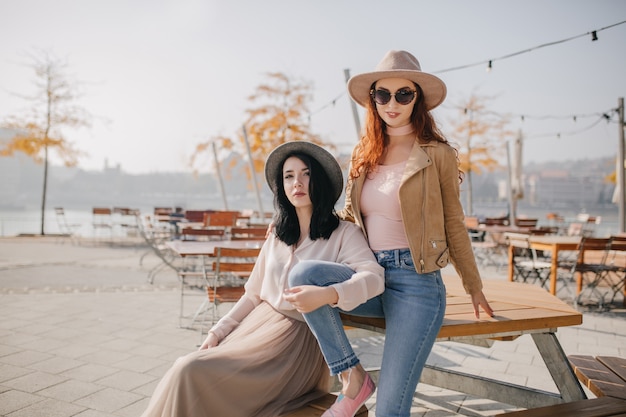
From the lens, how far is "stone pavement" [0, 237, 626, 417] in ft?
10.7

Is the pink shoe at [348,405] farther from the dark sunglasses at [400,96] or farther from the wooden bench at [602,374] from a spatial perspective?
the dark sunglasses at [400,96]

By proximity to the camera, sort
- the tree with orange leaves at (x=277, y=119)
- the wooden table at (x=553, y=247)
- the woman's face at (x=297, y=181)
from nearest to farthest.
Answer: the woman's face at (x=297, y=181), the wooden table at (x=553, y=247), the tree with orange leaves at (x=277, y=119)

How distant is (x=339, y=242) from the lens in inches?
87.4

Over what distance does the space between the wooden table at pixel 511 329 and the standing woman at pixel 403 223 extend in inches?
4.8

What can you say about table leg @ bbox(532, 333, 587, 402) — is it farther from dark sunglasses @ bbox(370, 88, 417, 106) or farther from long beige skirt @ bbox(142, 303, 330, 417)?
dark sunglasses @ bbox(370, 88, 417, 106)

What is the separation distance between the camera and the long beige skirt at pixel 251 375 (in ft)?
5.93

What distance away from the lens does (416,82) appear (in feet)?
7.50

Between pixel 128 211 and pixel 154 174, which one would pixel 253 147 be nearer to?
pixel 128 211

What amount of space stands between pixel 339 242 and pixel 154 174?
236ft

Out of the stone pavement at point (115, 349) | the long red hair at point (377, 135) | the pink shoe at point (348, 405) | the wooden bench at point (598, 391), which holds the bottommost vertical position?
the stone pavement at point (115, 349)

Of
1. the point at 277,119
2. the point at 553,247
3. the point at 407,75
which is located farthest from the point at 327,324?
the point at 277,119

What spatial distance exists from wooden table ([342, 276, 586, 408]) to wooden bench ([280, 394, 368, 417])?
348 mm

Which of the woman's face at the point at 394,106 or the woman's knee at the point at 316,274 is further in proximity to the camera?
the woman's face at the point at 394,106

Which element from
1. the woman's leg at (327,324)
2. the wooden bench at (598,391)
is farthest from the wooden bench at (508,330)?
the woman's leg at (327,324)
